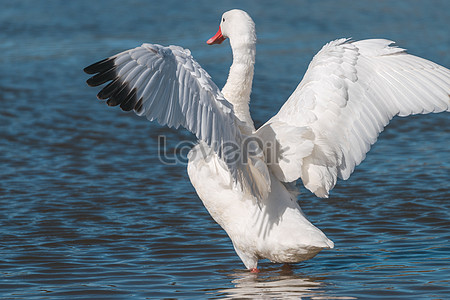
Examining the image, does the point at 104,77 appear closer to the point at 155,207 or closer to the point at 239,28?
the point at 239,28

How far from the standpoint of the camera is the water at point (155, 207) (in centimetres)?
597

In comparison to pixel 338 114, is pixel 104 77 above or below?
above

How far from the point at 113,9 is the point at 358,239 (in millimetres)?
15171

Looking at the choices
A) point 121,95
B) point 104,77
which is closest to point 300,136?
point 121,95

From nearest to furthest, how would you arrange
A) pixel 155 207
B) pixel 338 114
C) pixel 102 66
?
pixel 102 66
pixel 338 114
pixel 155 207

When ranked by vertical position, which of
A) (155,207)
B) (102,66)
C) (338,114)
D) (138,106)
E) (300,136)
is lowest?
(155,207)

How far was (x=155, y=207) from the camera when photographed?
815 cm

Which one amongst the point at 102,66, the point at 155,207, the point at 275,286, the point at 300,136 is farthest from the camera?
the point at 155,207

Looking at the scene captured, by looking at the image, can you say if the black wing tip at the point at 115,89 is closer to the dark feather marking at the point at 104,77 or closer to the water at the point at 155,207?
the dark feather marking at the point at 104,77

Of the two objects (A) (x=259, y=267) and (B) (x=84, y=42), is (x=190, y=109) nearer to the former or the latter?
(A) (x=259, y=267)

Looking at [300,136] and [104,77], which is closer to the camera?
[104,77]

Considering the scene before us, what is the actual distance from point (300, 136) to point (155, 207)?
299 cm

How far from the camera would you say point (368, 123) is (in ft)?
18.7

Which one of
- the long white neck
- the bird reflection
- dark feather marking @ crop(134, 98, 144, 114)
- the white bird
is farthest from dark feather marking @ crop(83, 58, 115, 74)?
the bird reflection
